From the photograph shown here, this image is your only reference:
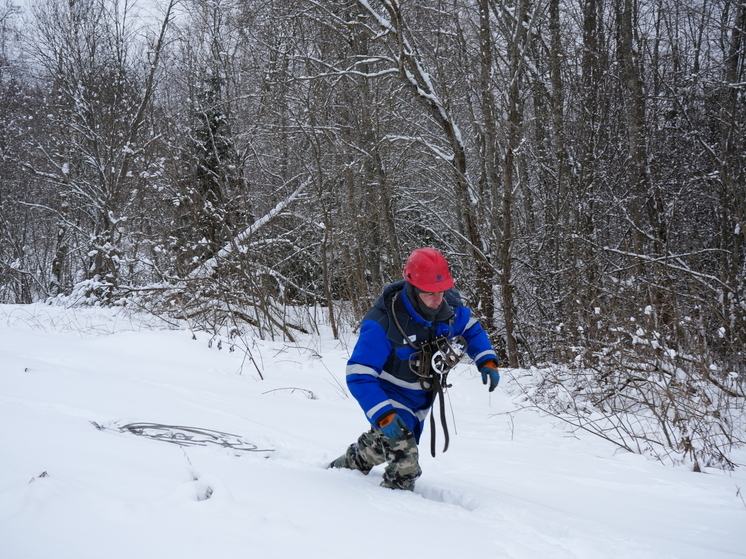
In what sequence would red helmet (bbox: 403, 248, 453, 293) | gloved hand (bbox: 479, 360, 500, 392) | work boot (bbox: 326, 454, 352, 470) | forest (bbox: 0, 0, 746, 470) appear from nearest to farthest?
red helmet (bbox: 403, 248, 453, 293) < gloved hand (bbox: 479, 360, 500, 392) < work boot (bbox: 326, 454, 352, 470) < forest (bbox: 0, 0, 746, 470)

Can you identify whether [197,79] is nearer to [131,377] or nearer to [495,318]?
[495,318]

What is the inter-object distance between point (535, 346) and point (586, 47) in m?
5.60

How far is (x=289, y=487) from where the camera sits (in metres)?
2.63

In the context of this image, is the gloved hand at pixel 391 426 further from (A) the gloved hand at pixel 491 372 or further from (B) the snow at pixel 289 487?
(A) the gloved hand at pixel 491 372

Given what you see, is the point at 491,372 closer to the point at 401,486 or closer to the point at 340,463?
the point at 401,486

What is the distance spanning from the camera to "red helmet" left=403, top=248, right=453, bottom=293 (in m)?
3.03

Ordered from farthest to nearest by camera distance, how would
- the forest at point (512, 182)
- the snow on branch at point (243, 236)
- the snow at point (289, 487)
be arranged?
the snow on branch at point (243, 236) < the forest at point (512, 182) < the snow at point (289, 487)

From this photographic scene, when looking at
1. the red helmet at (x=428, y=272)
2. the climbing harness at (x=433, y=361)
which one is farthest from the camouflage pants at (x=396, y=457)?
the red helmet at (x=428, y=272)

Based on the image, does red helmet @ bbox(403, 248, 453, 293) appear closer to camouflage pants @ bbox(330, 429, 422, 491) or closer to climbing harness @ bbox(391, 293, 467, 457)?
climbing harness @ bbox(391, 293, 467, 457)

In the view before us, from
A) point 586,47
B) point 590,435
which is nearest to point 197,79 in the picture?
point 586,47

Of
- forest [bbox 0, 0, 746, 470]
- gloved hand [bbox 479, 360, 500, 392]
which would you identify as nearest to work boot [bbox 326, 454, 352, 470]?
gloved hand [bbox 479, 360, 500, 392]

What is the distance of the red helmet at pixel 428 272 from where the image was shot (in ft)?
9.93

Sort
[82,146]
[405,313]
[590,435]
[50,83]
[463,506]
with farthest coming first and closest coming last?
[50,83]
[82,146]
[590,435]
[405,313]
[463,506]

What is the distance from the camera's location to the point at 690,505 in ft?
10.7
